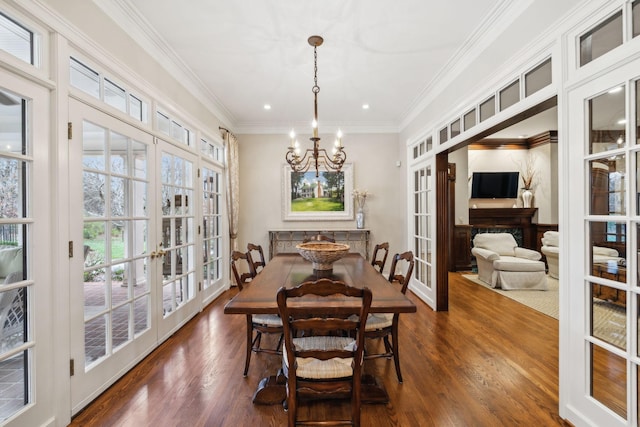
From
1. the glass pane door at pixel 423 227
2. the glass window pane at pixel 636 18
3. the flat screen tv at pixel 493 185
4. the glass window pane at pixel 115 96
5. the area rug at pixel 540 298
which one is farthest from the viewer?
the flat screen tv at pixel 493 185

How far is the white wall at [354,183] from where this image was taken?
5.63m

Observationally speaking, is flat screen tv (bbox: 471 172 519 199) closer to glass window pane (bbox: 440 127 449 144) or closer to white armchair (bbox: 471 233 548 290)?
white armchair (bbox: 471 233 548 290)

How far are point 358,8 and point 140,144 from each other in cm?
218

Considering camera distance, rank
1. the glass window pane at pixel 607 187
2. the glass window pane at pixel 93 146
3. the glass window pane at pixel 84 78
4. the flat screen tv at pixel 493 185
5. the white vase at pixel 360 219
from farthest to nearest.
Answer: the flat screen tv at pixel 493 185 → the white vase at pixel 360 219 → the glass window pane at pixel 93 146 → the glass window pane at pixel 84 78 → the glass window pane at pixel 607 187

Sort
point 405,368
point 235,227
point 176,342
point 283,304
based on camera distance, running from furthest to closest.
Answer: point 235,227 < point 176,342 < point 405,368 < point 283,304

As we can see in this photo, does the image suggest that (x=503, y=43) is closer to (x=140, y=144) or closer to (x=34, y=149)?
(x=140, y=144)

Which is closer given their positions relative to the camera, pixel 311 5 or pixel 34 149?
pixel 34 149

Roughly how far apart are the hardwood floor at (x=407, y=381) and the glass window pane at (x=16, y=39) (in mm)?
2160

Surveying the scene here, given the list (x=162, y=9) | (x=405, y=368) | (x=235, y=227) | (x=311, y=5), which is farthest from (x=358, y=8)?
(x=235, y=227)

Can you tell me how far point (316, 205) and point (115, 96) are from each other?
3677 millimetres

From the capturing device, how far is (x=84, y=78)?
6.89 ft

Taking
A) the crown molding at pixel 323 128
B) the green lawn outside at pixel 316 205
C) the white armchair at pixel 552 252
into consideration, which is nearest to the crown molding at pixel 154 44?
the crown molding at pixel 323 128

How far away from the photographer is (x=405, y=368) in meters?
2.57

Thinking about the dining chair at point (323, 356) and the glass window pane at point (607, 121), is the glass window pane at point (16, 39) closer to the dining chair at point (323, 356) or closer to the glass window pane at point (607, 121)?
the dining chair at point (323, 356)
